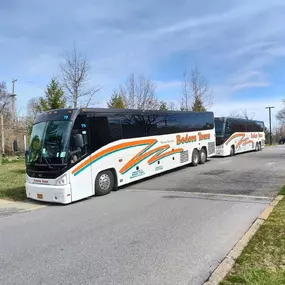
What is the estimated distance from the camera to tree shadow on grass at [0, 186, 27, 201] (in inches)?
409

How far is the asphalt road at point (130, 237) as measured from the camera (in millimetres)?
4159

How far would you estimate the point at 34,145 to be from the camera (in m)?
9.49

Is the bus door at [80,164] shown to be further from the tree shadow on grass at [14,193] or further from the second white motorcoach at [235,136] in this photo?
the second white motorcoach at [235,136]

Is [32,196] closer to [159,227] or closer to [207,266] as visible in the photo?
[159,227]

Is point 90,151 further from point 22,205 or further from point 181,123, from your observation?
point 181,123

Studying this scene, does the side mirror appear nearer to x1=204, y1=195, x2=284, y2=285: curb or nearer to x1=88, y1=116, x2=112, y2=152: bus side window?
x1=88, y1=116, x2=112, y2=152: bus side window

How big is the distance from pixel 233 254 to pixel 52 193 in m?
5.87

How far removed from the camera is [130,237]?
565 centimetres

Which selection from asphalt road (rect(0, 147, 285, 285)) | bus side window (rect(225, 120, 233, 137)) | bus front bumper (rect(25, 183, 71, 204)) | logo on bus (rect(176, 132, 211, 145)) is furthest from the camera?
bus side window (rect(225, 120, 233, 137))

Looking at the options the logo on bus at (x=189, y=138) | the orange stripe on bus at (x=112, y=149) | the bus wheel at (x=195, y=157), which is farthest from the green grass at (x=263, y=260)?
the bus wheel at (x=195, y=157)

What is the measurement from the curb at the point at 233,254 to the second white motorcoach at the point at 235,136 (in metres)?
16.5

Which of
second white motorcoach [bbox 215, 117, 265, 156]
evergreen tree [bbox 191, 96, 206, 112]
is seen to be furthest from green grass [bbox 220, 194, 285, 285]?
evergreen tree [bbox 191, 96, 206, 112]

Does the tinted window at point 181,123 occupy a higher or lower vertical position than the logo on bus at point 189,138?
higher

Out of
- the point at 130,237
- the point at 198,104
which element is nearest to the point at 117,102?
the point at 198,104
